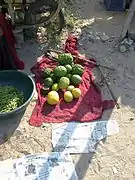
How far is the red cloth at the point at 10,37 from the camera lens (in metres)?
3.87

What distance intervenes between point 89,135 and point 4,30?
146 centimetres

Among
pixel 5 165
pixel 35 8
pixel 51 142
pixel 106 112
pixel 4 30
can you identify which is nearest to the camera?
pixel 5 165

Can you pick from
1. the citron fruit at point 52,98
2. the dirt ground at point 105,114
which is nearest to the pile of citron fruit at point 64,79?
the citron fruit at point 52,98

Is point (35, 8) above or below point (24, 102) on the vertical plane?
above

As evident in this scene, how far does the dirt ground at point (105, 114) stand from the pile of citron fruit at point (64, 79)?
251mm

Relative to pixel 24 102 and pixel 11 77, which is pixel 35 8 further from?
pixel 24 102

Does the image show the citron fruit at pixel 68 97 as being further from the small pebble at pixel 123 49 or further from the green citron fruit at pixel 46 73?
the small pebble at pixel 123 49

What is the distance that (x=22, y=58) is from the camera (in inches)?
171

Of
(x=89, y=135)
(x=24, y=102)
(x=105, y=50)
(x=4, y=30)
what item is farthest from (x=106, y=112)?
(x=4, y=30)

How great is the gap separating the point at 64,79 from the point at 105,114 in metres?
0.57

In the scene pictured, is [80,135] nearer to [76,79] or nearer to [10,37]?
[76,79]

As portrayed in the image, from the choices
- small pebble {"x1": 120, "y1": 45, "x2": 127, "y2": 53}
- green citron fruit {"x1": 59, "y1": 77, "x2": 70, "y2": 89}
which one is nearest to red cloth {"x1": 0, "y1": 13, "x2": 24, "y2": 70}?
green citron fruit {"x1": 59, "y1": 77, "x2": 70, "y2": 89}

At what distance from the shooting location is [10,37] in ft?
13.1

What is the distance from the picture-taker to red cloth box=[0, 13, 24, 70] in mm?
3867
